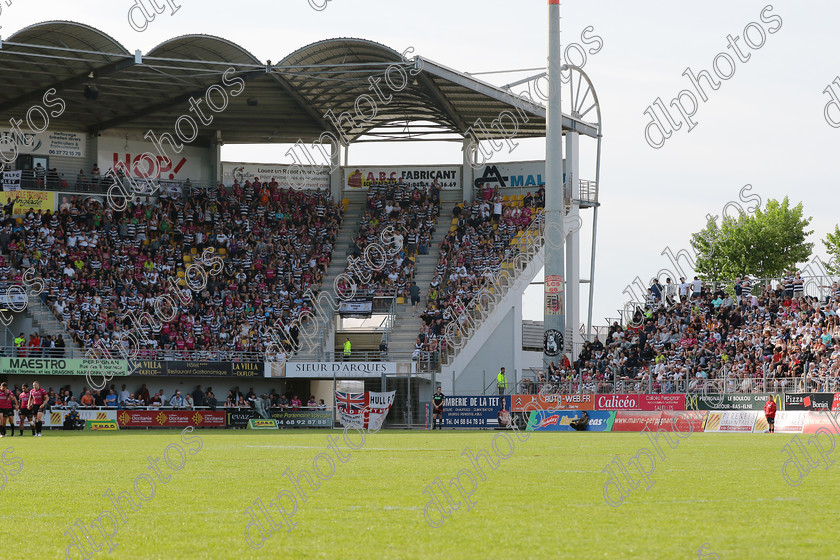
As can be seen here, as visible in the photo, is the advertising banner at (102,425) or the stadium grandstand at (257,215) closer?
the advertising banner at (102,425)

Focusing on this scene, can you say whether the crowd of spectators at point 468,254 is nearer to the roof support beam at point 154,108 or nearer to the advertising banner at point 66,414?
the roof support beam at point 154,108

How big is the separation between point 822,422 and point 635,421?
6.49m

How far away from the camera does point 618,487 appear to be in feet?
40.5

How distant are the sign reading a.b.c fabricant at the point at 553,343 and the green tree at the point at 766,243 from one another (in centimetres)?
2849

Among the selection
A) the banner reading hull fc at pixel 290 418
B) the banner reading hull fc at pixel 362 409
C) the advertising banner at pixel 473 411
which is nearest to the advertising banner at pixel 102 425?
the banner reading hull fc at pixel 290 418

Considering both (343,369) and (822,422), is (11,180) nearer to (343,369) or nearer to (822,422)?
(343,369)

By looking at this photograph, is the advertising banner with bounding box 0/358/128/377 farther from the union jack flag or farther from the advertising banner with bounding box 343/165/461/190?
the advertising banner with bounding box 343/165/461/190

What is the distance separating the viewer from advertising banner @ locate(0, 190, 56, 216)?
51.1 m

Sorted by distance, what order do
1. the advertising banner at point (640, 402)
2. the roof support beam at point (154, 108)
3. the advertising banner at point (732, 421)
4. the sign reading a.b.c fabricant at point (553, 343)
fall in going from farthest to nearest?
the roof support beam at point (154, 108) < the sign reading a.b.c fabricant at point (553, 343) < the advertising banner at point (640, 402) < the advertising banner at point (732, 421)

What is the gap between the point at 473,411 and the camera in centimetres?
4125

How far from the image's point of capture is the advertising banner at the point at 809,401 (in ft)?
107

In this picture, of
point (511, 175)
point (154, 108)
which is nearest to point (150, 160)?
point (154, 108)

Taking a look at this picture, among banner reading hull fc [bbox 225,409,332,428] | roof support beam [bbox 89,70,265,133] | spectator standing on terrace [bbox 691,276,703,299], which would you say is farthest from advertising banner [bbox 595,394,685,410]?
roof support beam [bbox 89,70,265,133]

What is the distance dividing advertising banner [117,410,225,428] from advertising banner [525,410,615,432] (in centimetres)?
1345
